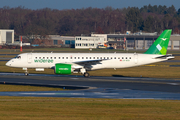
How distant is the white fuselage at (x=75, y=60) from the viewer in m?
44.4

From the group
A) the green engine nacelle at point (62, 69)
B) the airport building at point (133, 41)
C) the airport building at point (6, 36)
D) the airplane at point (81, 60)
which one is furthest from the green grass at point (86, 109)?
the airport building at point (6, 36)

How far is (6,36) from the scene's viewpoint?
630 ft

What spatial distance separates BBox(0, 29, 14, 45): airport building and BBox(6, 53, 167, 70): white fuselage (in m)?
143

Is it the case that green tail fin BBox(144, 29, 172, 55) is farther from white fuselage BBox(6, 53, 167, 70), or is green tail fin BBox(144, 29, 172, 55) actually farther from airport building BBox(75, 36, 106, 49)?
airport building BBox(75, 36, 106, 49)

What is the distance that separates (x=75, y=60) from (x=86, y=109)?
23.8 meters

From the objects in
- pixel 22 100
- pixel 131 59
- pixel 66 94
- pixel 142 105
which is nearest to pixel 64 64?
pixel 131 59

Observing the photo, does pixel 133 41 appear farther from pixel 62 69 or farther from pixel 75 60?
pixel 62 69

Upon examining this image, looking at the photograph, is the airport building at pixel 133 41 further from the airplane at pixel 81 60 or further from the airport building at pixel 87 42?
the airplane at pixel 81 60

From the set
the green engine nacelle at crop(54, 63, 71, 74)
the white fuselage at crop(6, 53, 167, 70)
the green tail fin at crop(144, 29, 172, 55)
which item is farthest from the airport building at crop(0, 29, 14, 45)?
the green tail fin at crop(144, 29, 172, 55)

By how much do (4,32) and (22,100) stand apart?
552ft

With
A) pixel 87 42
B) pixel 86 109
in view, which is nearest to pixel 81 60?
pixel 86 109

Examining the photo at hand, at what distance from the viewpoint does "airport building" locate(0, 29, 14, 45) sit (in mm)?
183550

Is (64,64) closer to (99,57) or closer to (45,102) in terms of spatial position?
(99,57)

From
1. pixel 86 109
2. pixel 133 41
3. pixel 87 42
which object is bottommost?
pixel 86 109
